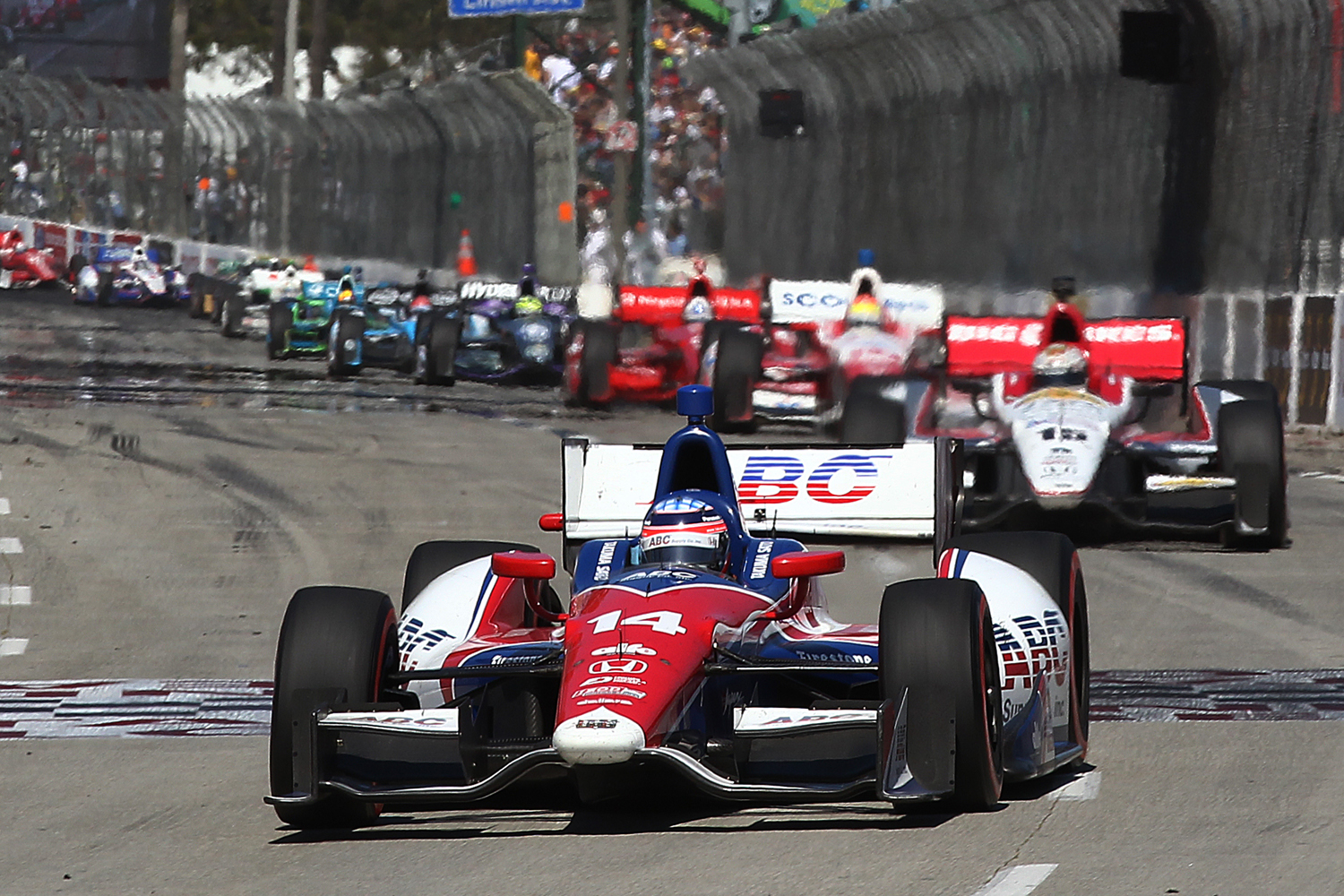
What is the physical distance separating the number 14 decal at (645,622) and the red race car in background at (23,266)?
4480 cm

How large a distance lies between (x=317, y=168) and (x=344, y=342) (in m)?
22.5

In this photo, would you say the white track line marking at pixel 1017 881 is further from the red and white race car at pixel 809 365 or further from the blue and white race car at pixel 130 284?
the blue and white race car at pixel 130 284

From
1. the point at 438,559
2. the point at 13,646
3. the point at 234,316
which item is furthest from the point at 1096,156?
the point at 438,559

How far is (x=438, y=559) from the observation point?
864 centimetres

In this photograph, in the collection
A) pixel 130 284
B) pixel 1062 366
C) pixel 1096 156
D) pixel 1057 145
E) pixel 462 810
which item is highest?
pixel 1057 145

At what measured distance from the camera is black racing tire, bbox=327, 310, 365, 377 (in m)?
26.8

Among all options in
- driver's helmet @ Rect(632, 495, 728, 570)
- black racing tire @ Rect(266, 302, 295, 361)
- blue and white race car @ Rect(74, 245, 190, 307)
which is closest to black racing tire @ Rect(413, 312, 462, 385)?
black racing tire @ Rect(266, 302, 295, 361)

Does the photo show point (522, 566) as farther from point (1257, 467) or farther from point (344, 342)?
point (344, 342)

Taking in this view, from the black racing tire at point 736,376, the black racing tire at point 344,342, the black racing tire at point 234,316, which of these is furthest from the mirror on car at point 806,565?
the black racing tire at point 234,316

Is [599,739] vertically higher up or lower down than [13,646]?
higher up

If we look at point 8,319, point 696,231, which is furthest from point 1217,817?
point 696,231

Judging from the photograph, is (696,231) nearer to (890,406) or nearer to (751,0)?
(751,0)

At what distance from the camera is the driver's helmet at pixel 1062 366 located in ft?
48.4

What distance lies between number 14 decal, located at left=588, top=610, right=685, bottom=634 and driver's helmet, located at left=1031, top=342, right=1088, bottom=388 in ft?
27.0
